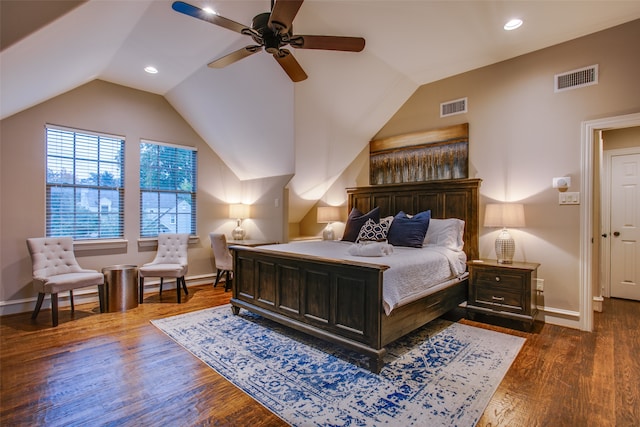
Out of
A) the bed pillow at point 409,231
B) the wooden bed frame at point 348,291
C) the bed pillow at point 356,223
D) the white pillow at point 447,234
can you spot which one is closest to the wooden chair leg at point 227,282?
the wooden bed frame at point 348,291

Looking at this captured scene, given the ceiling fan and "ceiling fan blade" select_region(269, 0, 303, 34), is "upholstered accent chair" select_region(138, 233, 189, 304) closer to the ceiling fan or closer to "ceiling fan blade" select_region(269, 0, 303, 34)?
the ceiling fan

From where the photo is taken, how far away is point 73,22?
7.92ft

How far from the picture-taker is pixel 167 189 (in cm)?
517

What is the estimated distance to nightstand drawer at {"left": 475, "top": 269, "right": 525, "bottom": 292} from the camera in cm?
331

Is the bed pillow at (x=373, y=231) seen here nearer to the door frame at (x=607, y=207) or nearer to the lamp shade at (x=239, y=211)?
the lamp shade at (x=239, y=211)

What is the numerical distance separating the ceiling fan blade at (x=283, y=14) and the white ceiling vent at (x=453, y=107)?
107 inches

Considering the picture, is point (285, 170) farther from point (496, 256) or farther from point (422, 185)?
point (496, 256)

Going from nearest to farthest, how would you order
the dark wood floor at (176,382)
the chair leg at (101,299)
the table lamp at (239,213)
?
the dark wood floor at (176,382) < the chair leg at (101,299) < the table lamp at (239,213)

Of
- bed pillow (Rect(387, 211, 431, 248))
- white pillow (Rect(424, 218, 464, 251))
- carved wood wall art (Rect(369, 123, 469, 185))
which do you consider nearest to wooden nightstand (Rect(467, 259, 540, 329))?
white pillow (Rect(424, 218, 464, 251))

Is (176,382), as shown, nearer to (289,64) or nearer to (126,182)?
(289,64)

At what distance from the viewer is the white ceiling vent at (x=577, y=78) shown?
3.30 m

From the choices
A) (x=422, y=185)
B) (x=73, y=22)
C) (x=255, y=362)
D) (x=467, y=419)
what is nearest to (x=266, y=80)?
(x=73, y=22)

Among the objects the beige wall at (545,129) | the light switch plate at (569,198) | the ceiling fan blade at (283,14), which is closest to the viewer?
the ceiling fan blade at (283,14)

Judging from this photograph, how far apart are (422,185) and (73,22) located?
3.93 m
